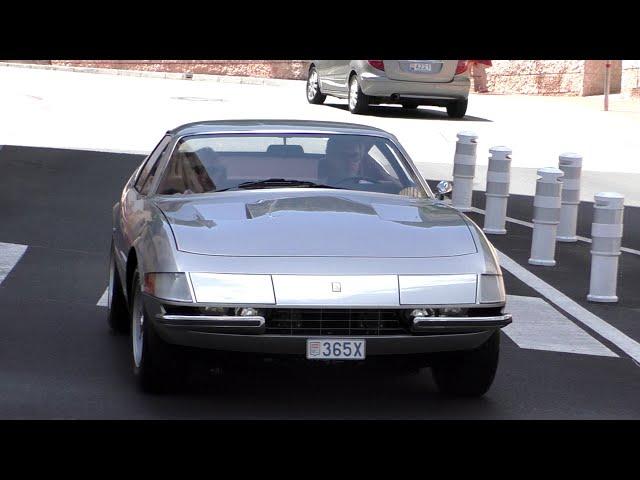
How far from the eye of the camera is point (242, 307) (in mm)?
6980

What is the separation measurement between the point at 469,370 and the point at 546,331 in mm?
2559

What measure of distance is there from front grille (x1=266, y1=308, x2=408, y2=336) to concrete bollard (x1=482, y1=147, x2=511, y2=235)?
823 centimetres

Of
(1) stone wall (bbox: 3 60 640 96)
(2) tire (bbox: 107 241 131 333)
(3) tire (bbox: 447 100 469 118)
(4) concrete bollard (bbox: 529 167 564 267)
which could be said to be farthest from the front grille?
(1) stone wall (bbox: 3 60 640 96)

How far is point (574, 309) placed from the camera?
36.6 feet

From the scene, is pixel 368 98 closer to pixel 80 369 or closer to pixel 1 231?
pixel 1 231

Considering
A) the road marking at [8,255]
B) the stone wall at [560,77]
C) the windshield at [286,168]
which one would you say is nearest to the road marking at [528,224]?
the road marking at [8,255]

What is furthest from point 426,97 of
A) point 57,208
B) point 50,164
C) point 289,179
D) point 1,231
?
point 289,179

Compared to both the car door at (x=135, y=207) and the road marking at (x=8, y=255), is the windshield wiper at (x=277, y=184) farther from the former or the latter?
the road marking at (x=8, y=255)

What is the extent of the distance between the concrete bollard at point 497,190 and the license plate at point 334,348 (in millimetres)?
8309

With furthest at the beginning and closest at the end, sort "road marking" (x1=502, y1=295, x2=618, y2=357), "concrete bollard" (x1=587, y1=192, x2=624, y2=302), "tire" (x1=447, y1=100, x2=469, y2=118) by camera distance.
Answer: "tire" (x1=447, y1=100, x2=469, y2=118) → "concrete bollard" (x1=587, y1=192, x2=624, y2=302) → "road marking" (x1=502, y1=295, x2=618, y2=357)

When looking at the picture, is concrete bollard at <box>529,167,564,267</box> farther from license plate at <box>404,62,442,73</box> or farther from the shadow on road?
the shadow on road

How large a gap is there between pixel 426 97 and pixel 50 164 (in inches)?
417

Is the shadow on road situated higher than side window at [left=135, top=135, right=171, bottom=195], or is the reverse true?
the shadow on road

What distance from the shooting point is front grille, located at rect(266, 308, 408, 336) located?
702 cm
